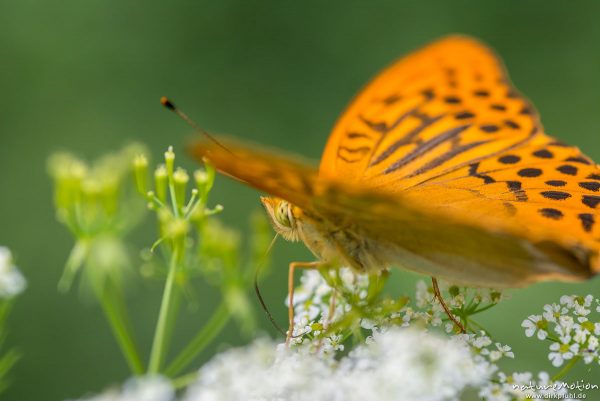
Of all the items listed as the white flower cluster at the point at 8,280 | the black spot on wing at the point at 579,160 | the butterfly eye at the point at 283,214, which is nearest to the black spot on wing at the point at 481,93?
the black spot on wing at the point at 579,160

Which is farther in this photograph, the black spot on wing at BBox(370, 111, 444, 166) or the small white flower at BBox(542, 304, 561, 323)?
the black spot on wing at BBox(370, 111, 444, 166)

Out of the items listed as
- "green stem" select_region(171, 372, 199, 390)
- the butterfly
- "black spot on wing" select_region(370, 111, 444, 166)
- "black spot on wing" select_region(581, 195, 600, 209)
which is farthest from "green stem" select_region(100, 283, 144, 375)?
"black spot on wing" select_region(581, 195, 600, 209)

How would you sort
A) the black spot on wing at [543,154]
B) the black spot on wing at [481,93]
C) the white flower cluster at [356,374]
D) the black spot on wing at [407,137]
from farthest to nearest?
1. the black spot on wing at [481,93]
2. the black spot on wing at [407,137]
3. the black spot on wing at [543,154]
4. the white flower cluster at [356,374]

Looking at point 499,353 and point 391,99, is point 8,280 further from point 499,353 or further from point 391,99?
point 391,99

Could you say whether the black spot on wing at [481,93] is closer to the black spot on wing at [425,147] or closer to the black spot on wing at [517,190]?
the black spot on wing at [425,147]

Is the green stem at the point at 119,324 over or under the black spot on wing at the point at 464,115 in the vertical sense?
under

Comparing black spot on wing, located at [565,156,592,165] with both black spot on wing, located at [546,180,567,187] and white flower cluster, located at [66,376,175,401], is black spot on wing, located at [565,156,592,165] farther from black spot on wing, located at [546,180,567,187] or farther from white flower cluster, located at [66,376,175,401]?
white flower cluster, located at [66,376,175,401]

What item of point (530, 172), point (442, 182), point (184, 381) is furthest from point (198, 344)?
point (530, 172)
